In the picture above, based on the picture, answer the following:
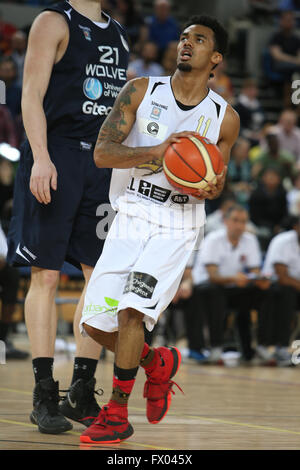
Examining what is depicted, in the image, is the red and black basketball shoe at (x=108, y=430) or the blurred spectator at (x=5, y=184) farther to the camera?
the blurred spectator at (x=5, y=184)

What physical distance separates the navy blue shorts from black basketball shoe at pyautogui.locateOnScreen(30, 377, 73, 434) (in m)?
0.57

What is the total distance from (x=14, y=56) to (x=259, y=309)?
585 cm

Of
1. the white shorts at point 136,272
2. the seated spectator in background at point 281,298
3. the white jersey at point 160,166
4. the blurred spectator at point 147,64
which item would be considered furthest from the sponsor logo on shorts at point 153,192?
the blurred spectator at point 147,64

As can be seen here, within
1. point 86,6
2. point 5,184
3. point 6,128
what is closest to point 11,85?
point 6,128

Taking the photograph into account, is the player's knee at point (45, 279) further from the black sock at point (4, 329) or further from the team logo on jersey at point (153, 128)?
the black sock at point (4, 329)

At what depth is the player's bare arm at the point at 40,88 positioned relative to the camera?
4106 mm

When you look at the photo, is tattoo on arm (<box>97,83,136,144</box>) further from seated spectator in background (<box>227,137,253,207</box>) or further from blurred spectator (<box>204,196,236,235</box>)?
seated spectator in background (<box>227,137,253,207</box>)

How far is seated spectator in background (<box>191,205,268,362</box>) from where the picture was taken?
9125mm

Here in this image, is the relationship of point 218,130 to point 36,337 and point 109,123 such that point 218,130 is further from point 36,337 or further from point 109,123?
point 36,337

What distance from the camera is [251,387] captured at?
6.71 meters

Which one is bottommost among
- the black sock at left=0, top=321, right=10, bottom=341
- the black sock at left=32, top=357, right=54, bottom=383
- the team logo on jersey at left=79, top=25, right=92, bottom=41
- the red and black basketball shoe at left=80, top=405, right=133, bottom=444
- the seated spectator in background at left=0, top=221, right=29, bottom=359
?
the black sock at left=0, top=321, right=10, bottom=341

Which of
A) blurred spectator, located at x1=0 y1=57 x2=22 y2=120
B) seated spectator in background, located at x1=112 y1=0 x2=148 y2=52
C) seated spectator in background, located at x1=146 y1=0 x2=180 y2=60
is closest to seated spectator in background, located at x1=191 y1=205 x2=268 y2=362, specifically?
blurred spectator, located at x1=0 y1=57 x2=22 y2=120

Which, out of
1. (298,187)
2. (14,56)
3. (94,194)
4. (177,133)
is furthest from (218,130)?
(14,56)

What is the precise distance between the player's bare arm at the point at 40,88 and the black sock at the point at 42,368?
76 centimetres
